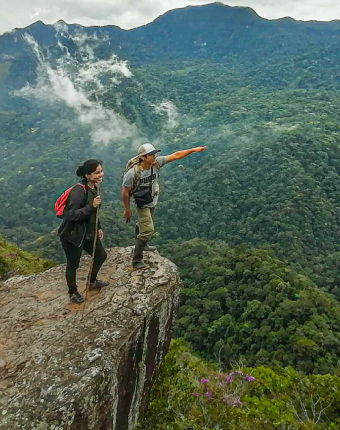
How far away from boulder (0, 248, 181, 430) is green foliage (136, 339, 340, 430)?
21.3 inches

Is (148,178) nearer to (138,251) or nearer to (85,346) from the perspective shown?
(138,251)

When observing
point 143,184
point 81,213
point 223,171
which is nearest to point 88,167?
point 81,213

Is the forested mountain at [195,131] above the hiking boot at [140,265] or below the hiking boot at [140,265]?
below

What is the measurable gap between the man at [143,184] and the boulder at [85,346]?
0.82m

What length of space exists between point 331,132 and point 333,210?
35313 mm

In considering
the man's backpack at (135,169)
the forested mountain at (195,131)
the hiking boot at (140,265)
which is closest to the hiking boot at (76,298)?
the hiking boot at (140,265)

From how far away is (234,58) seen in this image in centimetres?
19900

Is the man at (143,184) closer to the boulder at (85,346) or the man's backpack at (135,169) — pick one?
the man's backpack at (135,169)

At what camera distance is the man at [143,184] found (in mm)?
5237

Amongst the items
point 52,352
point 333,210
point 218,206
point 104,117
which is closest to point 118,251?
point 52,352

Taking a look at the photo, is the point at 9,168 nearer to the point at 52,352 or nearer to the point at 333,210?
the point at 333,210

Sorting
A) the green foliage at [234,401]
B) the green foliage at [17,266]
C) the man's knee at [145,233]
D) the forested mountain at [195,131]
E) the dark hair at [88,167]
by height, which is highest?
the dark hair at [88,167]

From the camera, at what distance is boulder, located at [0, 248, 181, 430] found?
4.01 m

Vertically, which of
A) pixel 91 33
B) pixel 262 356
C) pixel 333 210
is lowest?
pixel 333 210
